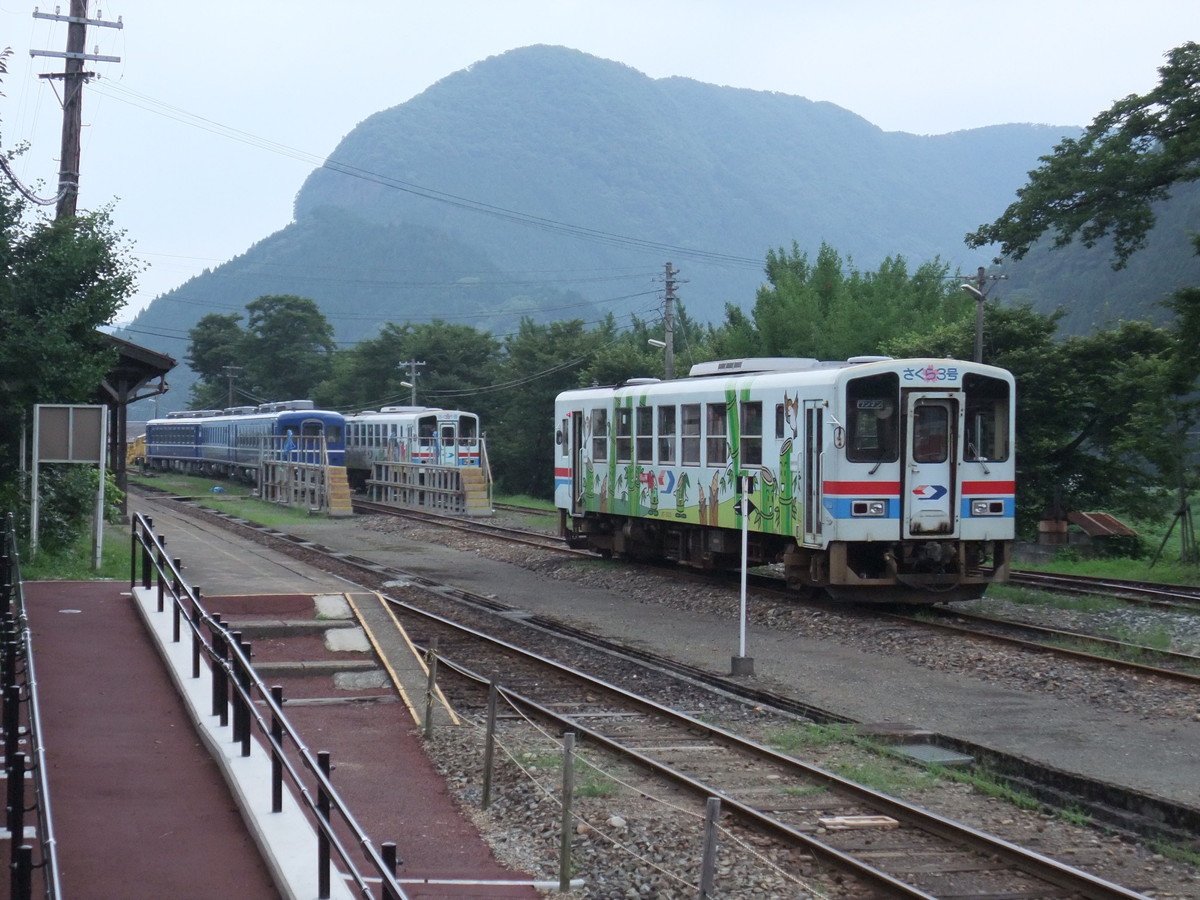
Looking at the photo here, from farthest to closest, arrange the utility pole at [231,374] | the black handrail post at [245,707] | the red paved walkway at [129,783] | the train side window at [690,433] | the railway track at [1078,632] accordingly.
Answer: the utility pole at [231,374], the train side window at [690,433], the railway track at [1078,632], the black handrail post at [245,707], the red paved walkway at [129,783]

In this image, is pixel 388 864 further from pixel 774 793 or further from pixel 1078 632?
pixel 1078 632

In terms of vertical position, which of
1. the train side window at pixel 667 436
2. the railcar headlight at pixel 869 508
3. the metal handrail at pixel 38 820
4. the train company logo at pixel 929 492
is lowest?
the metal handrail at pixel 38 820

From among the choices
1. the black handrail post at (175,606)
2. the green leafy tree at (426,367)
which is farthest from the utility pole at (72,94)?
the green leafy tree at (426,367)

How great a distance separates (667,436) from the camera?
19.8 metres

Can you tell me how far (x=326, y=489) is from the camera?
35.3 meters

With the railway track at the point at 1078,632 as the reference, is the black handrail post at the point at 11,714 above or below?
above

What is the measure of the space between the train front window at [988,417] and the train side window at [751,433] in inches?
105

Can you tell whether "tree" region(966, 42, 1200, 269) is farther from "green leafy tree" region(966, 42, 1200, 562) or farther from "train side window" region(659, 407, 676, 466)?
"train side window" region(659, 407, 676, 466)

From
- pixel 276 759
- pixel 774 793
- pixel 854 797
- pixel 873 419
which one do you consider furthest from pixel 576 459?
pixel 276 759

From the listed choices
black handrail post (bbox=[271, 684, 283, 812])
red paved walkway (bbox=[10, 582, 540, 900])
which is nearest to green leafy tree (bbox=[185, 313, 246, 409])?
red paved walkway (bbox=[10, 582, 540, 900])

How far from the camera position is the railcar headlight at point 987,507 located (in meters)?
16.0

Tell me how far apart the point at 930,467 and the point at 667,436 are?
499 centimetres

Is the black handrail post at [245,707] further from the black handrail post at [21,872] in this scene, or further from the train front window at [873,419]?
the train front window at [873,419]

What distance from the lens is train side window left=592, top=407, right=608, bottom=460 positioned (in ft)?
72.5
